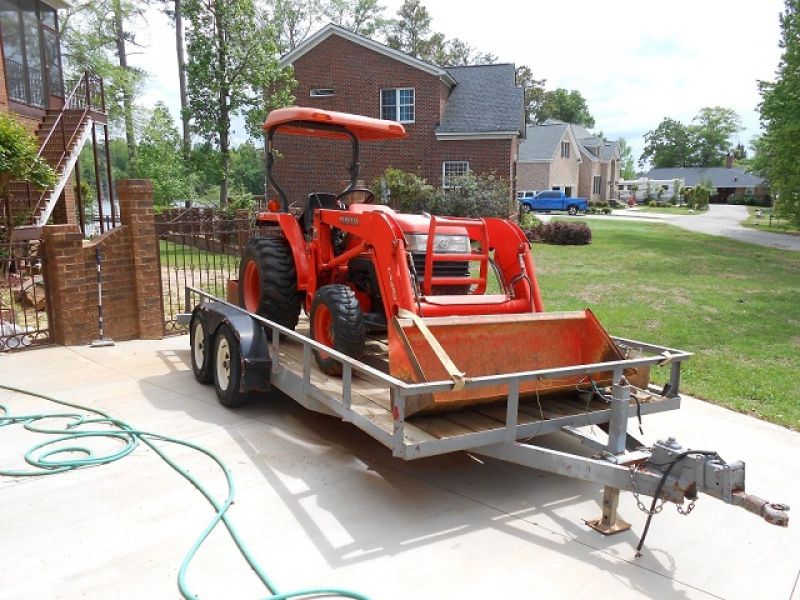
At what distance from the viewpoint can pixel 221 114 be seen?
2145 centimetres

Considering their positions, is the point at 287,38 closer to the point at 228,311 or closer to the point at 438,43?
the point at 438,43

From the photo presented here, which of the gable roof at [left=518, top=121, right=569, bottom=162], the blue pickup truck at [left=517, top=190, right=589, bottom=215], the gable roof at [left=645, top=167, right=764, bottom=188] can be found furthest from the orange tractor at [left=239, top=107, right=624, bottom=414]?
the gable roof at [left=645, top=167, right=764, bottom=188]

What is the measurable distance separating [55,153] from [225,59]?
27.5 ft

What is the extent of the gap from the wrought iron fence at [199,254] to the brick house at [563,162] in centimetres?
2909

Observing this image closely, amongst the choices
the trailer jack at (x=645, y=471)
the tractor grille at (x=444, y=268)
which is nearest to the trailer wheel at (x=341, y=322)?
the tractor grille at (x=444, y=268)

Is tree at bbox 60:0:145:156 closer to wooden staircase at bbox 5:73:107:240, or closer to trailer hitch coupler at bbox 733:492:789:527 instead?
wooden staircase at bbox 5:73:107:240

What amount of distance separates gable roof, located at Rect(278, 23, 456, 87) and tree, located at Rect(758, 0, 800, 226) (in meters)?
12.2

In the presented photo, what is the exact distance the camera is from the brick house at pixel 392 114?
2512cm

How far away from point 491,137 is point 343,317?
2165 cm

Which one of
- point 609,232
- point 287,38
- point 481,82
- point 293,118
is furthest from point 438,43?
point 293,118

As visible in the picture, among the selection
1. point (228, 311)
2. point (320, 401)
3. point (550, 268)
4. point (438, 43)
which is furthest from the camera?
point (438, 43)

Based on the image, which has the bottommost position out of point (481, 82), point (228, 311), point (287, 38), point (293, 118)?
point (228, 311)

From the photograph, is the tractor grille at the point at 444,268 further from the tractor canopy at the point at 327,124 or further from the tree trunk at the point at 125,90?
the tree trunk at the point at 125,90

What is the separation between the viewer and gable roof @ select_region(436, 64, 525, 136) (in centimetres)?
2505
